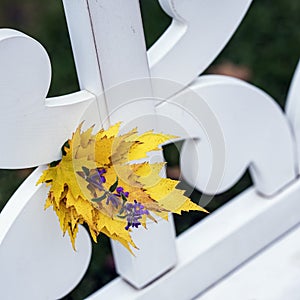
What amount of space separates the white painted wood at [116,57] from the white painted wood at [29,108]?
3cm

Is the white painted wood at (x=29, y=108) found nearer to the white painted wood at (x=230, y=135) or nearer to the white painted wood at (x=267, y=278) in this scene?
the white painted wood at (x=230, y=135)

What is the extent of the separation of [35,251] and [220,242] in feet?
0.91

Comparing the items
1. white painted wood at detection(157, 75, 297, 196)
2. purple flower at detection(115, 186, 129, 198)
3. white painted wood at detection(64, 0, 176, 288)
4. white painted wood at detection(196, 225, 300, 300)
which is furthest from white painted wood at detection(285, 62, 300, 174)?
purple flower at detection(115, 186, 129, 198)

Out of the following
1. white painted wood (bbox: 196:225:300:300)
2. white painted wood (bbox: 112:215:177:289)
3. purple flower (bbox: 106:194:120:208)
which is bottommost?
white painted wood (bbox: 196:225:300:300)

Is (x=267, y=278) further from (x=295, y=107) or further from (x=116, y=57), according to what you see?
(x=116, y=57)

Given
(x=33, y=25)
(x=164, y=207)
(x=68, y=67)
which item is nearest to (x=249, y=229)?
(x=164, y=207)

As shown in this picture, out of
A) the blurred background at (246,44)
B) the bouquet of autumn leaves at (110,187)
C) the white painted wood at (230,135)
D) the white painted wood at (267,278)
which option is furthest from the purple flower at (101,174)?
the blurred background at (246,44)

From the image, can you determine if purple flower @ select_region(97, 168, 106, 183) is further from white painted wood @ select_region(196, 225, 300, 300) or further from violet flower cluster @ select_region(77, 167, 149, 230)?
white painted wood @ select_region(196, 225, 300, 300)

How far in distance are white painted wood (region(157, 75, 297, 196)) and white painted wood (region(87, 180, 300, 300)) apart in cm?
3

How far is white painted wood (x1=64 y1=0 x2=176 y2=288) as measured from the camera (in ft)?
2.51

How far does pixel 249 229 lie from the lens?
3.34 feet

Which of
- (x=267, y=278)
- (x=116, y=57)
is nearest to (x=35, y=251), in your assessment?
(x=116, y=57)

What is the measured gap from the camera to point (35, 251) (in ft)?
2.69

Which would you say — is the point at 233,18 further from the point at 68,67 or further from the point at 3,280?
the point at 68,67
